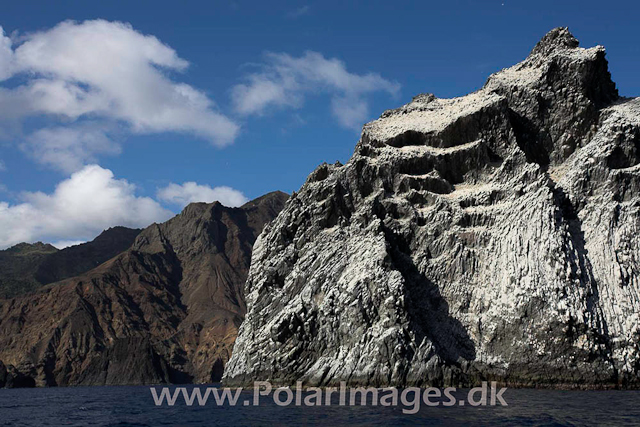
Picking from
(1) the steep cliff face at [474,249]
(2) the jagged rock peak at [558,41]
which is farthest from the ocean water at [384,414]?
(2) the jagged rock peak at [558,41]

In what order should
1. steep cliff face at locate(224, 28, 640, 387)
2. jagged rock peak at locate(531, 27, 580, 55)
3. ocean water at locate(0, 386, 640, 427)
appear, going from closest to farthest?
1. ocean water at locate(0, 386, 640, 427)
2. steep cliff face at locate(224, 28, 640, 387)
3. jagged rock peak at locate(531, 27, 580, 55)

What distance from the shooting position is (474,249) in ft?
274

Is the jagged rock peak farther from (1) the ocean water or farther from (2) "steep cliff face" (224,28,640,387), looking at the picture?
(1) the ocean water

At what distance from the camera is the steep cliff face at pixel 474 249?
72438 millimetres

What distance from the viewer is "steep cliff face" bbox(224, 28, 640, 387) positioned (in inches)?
2852

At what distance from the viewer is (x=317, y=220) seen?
91500 mm

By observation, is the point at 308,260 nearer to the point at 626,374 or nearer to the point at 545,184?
the point at 545,184

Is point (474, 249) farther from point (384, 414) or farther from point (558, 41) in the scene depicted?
point (384, 414)

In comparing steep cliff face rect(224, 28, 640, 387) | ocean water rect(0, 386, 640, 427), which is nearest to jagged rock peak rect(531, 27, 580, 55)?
steep cliff face rect(224, 28, 640, 387)

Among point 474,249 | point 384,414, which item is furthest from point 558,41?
point 384,414

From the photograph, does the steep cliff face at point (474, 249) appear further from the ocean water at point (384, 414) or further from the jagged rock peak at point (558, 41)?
the ocean water at point (384, 414)

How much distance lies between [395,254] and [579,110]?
34.7 m

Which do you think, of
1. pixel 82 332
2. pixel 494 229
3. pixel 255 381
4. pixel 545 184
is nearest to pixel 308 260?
pixel 255 381

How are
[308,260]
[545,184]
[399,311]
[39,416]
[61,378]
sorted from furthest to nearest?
[61,378] → [308,260] → [545,184] → [399,311] → [39,416]
